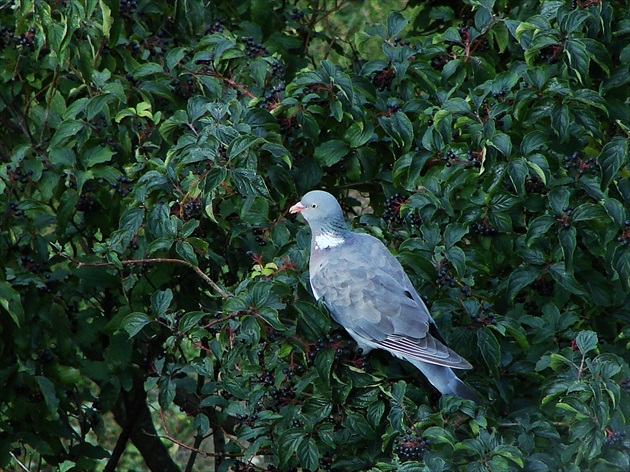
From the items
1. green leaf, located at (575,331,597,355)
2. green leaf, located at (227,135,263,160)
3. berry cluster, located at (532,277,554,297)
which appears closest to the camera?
green leaf, located at (575,331,597,355)

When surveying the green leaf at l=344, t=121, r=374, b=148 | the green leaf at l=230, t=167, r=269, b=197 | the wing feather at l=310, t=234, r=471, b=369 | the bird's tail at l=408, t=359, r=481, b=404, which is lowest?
the bird's tail at l=408, t=359, r=481, b=404

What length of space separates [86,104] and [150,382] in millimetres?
1034

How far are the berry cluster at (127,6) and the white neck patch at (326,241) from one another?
46.2 inches

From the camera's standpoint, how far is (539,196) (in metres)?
3.16

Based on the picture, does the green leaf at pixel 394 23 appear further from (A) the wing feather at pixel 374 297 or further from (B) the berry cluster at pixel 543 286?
(B) the berry cluster at pixel 543 286

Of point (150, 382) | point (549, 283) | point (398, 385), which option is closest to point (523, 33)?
point (549, 283)

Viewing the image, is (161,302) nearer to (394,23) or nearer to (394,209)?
(394,209)

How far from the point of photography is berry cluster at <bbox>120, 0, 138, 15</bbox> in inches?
143

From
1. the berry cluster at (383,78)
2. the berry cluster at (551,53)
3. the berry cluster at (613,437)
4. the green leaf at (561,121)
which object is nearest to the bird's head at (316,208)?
the berry cluster at (383,78)

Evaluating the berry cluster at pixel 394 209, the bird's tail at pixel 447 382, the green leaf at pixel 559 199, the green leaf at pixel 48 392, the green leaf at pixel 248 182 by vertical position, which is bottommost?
the green leaf at pixel 48 392

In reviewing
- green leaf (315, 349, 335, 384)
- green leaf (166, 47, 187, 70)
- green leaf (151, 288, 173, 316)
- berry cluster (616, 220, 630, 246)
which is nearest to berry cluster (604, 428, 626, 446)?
berry cluster (616, 220, 630, 246)

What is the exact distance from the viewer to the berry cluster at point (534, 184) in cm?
316

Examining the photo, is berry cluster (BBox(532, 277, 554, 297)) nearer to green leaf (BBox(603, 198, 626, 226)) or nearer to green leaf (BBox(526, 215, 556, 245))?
green leaf (BBox(526, 215, 556, 245))

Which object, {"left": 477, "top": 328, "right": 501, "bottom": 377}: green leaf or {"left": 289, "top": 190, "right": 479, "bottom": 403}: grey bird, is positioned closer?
{"left": 477, "top": 328, "right": 501, "bottom": 377}: green leaf
